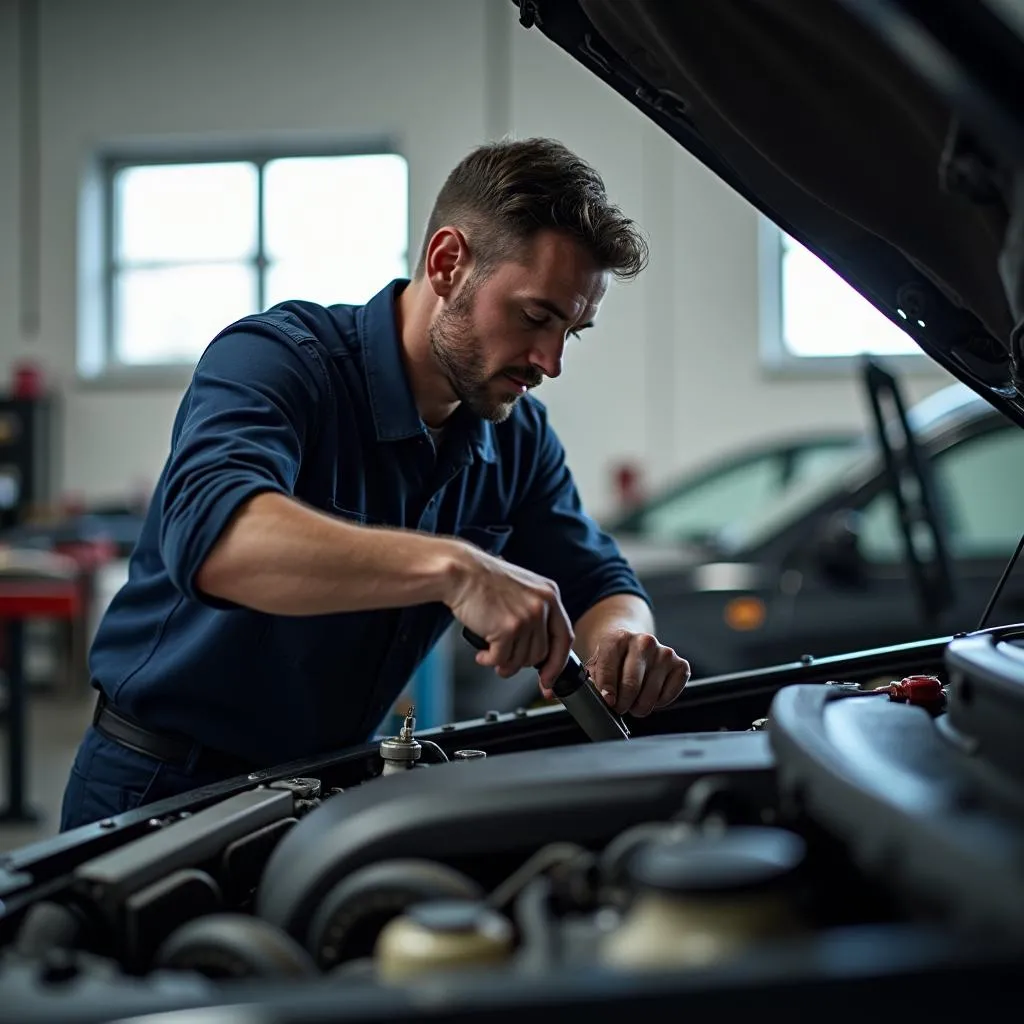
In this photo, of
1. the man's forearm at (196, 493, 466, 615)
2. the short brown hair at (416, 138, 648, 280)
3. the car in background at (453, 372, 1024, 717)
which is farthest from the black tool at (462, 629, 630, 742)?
the car in background at (453, 372, 1024, 717)

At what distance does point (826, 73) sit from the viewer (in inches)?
45.1

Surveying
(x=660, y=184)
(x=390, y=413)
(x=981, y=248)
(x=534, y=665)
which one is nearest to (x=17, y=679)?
(x=390, y=413)

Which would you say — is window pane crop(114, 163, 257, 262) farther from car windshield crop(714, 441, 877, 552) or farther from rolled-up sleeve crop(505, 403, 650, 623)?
rolled-up sleeve crop(505, 403, 650, 623)

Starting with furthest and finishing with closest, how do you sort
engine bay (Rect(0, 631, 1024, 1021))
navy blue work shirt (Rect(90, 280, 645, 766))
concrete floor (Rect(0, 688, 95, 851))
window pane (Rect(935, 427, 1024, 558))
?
concrete floor (Rect(0, 688, 95, 851)), window pane (Rect(935, 427, 1024, 558)), navy blue work shirt (Rect(90, 280, 645, 766)), engine bay (Rect(0, 631, 1024, 1021))

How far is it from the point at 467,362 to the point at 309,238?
7.33 m

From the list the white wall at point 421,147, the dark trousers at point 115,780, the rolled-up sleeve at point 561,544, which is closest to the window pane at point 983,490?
the rolled-up sleeve at point 561,544

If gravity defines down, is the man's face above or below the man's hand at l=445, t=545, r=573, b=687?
above

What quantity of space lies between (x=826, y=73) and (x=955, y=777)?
592 millimetres

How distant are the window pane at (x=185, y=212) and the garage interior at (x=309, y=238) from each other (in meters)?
0.02

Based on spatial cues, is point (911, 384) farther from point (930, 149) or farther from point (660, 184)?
point (930, 149)

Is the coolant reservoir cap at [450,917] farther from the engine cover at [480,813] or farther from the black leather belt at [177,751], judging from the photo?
the black leather belt at [177,751]

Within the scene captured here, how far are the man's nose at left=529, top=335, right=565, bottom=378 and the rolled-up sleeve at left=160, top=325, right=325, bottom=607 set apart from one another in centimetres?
27

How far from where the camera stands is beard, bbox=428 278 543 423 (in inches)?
67.2

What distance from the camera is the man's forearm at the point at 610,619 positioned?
1812 mm
